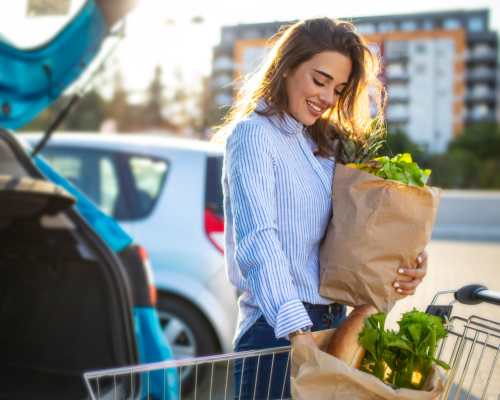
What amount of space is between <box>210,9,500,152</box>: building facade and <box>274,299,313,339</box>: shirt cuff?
84.4 meters

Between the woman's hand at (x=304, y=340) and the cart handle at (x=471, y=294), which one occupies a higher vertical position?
the cart handle at (x=471, y=294)

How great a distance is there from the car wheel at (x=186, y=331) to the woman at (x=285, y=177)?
285 cm

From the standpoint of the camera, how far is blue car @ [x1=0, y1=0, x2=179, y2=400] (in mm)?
3383

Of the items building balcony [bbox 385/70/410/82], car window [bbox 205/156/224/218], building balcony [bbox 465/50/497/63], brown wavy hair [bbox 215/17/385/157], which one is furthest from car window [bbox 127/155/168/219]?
building balcony [bbox 465/50/497/63]

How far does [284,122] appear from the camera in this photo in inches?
90.0

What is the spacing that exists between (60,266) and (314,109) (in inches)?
79.0

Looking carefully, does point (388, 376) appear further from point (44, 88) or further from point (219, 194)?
point (219, 194)

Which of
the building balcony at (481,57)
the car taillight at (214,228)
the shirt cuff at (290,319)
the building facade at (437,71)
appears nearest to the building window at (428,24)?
the building facade at (437,71)

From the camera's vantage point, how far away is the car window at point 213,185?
17.1ft

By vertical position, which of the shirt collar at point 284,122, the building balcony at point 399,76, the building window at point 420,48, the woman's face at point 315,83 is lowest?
the shirt collar at point 284,122

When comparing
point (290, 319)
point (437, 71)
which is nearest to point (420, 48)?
point (437, 71)

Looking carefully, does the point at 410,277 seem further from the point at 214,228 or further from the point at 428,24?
the point at 428,24

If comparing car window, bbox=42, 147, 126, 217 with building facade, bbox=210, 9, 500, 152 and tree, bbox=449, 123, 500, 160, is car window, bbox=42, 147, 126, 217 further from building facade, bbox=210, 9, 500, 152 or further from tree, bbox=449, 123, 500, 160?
building facade, bbox=210, 9, 500, 152

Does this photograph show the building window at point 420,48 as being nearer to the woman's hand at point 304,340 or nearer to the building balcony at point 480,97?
the building balcony at point 480,97
